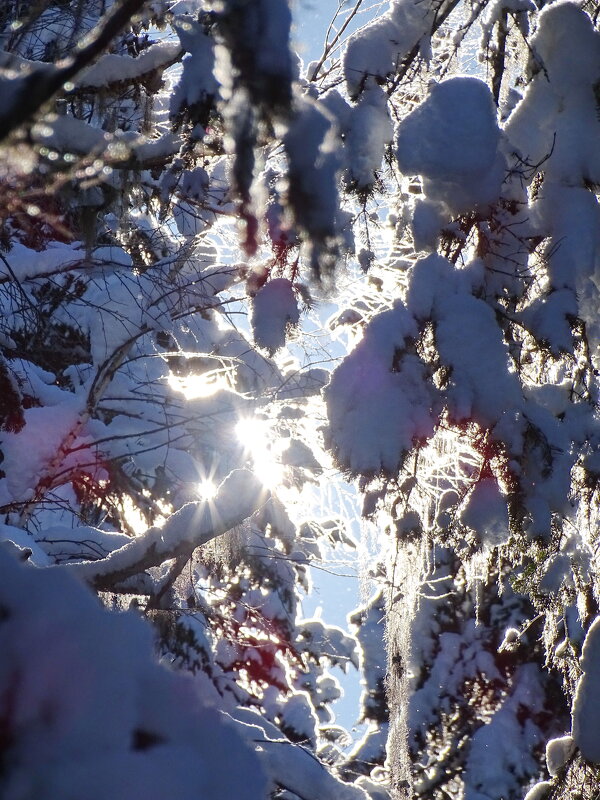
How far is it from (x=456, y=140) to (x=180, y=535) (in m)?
2.02

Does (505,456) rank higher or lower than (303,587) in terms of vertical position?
lower

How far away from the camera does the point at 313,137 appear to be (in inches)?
45.1

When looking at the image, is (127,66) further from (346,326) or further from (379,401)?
(379,401)

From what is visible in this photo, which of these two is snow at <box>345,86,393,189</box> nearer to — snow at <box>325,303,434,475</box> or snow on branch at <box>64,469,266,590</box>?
snow at <box>325,303,434,475</box>

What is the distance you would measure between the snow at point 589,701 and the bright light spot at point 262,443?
2111 mm

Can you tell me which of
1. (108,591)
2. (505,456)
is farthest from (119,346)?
(505,456)

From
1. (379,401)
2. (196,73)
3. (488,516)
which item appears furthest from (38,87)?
(488,516)

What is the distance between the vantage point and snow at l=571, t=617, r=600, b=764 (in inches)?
137

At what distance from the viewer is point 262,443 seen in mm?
5117

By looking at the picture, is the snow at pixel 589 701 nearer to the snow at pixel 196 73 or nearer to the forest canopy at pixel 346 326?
the forest canopy at pixel 346 326

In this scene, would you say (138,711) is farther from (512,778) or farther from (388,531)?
(512,778)

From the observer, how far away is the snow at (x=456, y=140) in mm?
2486

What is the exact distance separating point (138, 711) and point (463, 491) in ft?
7.90

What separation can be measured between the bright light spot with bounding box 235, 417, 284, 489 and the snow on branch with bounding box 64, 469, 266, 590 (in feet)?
4.35
